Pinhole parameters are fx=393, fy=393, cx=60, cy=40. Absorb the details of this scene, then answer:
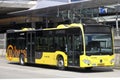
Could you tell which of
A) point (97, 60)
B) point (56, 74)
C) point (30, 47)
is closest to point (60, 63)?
point (97, 60)

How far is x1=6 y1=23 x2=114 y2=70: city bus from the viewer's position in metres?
21.0

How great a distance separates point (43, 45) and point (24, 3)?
1069 inches

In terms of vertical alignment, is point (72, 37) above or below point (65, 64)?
above

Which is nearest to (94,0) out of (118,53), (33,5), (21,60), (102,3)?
(102,3)

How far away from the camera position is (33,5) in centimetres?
5144

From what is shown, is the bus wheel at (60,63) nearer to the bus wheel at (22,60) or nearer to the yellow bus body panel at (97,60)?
the yellow bus body panel at (97,60)

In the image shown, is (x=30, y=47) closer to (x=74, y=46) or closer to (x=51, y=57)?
(x=51, y=57)

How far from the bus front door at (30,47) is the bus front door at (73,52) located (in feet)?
15.0

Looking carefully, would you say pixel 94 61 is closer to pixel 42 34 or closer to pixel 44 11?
pixel 42 34

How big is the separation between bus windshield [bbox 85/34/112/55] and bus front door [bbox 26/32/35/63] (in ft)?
19.4

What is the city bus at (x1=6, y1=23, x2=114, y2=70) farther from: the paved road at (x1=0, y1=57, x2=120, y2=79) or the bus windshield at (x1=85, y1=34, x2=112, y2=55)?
the paved road at (x1=0, y1=57, x2=120, y2=79)

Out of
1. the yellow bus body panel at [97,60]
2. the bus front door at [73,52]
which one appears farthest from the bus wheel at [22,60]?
the yellow bus body panel at [97,60]

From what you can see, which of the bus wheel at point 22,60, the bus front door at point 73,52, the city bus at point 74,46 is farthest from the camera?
the bus wheel at point 22,60

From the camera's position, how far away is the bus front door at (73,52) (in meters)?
21.5
